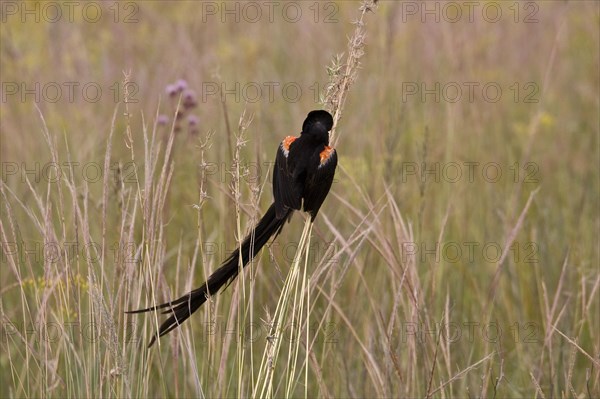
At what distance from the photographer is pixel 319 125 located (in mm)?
2066

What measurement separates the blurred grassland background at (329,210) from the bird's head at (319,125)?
21cm

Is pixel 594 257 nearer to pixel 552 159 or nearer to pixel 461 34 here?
pixel 552 159

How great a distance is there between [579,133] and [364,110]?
1407 millimetres

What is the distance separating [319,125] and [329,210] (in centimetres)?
192

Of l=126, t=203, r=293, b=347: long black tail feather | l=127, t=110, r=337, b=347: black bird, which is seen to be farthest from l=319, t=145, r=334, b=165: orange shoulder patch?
l=126, t=203, r=293, b=347: long black tail feather

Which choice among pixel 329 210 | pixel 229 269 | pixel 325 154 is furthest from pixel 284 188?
pixel 329 210

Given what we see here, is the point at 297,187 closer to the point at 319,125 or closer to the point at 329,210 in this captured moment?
the point at 319,125

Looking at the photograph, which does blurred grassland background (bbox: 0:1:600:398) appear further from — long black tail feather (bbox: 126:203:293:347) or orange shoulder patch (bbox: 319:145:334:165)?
orange shoulder patch (bbox: 319:145:334:165)

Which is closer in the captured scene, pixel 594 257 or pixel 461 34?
pixel 594 257

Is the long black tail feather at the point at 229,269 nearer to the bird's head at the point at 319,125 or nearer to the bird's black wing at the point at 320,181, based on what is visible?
the bird's black wing at the point at 320,181

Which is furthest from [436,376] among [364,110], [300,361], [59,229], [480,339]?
[364,110]

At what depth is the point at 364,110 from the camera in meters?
5.14

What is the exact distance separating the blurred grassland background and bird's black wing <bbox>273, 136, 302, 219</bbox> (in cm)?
8

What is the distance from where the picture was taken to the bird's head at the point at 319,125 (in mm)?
2062
